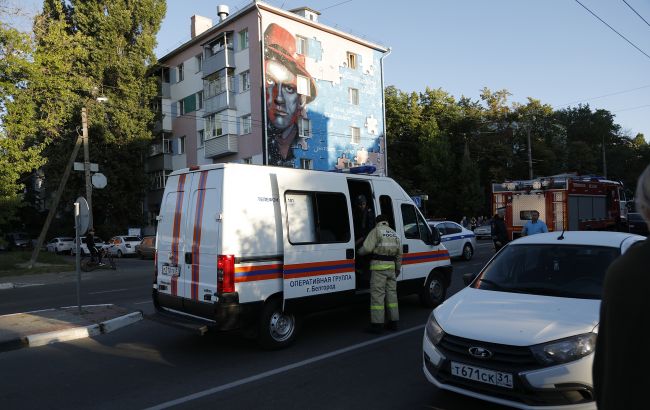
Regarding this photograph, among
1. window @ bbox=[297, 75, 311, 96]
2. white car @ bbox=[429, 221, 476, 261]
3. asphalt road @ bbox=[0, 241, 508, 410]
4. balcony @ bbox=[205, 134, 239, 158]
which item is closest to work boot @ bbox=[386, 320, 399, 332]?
asphalt road @ bbox=[0, 241, 508, 410]

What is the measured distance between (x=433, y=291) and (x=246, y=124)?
83.1ft

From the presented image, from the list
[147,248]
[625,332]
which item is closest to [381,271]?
[625,332]

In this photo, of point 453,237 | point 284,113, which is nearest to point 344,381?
point 453,237

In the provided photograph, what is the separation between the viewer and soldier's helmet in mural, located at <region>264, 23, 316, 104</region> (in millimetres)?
31500

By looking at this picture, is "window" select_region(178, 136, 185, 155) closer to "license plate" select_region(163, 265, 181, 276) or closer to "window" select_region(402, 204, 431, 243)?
"window" select_region(402, 204, 431, 243)

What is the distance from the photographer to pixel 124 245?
32.4 m

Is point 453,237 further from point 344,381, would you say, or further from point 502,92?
point 502,92

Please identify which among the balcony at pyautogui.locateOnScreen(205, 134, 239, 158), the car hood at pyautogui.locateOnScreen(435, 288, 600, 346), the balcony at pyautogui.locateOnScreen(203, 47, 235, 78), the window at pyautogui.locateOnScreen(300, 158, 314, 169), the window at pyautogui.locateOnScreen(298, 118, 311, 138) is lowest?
the car hood at pyautogui.locateOnScreen(435, 288, 600, 346)

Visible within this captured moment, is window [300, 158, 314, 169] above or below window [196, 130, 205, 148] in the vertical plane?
below

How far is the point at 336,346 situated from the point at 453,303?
2399 mm

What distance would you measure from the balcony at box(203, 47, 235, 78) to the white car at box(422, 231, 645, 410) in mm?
30454

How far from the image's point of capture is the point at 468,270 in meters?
15.8

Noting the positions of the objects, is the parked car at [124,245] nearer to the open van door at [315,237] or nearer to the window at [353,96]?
the window at [353,96]

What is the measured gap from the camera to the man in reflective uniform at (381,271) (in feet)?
24.0
